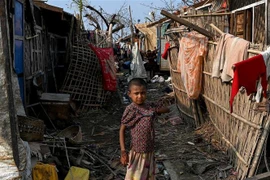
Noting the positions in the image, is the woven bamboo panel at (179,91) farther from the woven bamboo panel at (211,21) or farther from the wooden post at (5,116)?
the wooden post at (5,116)

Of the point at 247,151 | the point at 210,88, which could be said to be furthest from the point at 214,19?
the point at 247,151

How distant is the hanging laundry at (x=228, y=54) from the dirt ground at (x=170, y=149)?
142cm

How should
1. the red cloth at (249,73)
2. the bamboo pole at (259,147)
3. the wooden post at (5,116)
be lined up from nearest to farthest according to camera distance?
the wooden post at (5,116) < the red cloth at (249,73) < the bamboo pole at (259,147)

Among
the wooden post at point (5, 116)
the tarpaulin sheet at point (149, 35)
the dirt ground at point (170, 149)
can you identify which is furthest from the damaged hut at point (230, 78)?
the tarpaulin sheet at point (149, 35)

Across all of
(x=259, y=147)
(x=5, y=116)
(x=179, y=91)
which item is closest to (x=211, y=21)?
(x=179, y=91)

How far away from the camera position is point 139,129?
359 cm

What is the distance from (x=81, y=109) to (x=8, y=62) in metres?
6.80

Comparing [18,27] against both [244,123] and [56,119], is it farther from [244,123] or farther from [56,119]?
[244,123]

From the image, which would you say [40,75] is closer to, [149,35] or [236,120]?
[236,120]

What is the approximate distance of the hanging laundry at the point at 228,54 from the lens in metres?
4.61

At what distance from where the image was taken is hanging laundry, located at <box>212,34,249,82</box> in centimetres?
461

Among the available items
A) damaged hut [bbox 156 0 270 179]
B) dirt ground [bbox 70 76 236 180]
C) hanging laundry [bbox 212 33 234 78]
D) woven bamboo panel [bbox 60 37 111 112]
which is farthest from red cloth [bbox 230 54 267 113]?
woven bamboo panel [bbox 60 37 111 112]

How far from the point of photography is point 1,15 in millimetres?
3154

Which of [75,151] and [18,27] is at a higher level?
[18,27]
